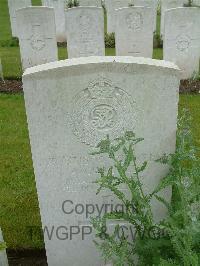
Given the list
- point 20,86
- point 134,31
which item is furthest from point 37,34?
point 134,31

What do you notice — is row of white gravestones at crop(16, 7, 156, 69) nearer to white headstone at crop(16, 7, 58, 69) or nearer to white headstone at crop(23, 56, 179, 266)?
white headstone at crop(16, 7, 58, 69)

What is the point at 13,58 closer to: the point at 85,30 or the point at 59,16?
the point at 85,30

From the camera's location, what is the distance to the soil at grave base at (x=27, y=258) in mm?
3199

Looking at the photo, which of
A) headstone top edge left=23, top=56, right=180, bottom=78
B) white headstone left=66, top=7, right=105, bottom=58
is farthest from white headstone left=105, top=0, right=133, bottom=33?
headstone top edge left=23, top=56, right=180, bottom=78

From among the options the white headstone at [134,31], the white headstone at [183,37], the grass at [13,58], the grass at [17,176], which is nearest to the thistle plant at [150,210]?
the grass at [17,176]

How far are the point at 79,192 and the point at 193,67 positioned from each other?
17.5 ft

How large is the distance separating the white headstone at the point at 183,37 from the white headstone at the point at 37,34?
209cm

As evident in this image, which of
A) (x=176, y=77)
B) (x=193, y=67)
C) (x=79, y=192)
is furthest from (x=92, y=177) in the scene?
(x=193, y=67)

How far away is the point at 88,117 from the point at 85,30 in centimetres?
505

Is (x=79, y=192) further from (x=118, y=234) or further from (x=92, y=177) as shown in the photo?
(x=118, y=234)

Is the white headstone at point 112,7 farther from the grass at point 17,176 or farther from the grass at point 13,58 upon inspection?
the grass at point 17,176

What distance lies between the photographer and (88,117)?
246 cm

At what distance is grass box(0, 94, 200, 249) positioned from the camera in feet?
11.3

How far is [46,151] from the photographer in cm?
256
